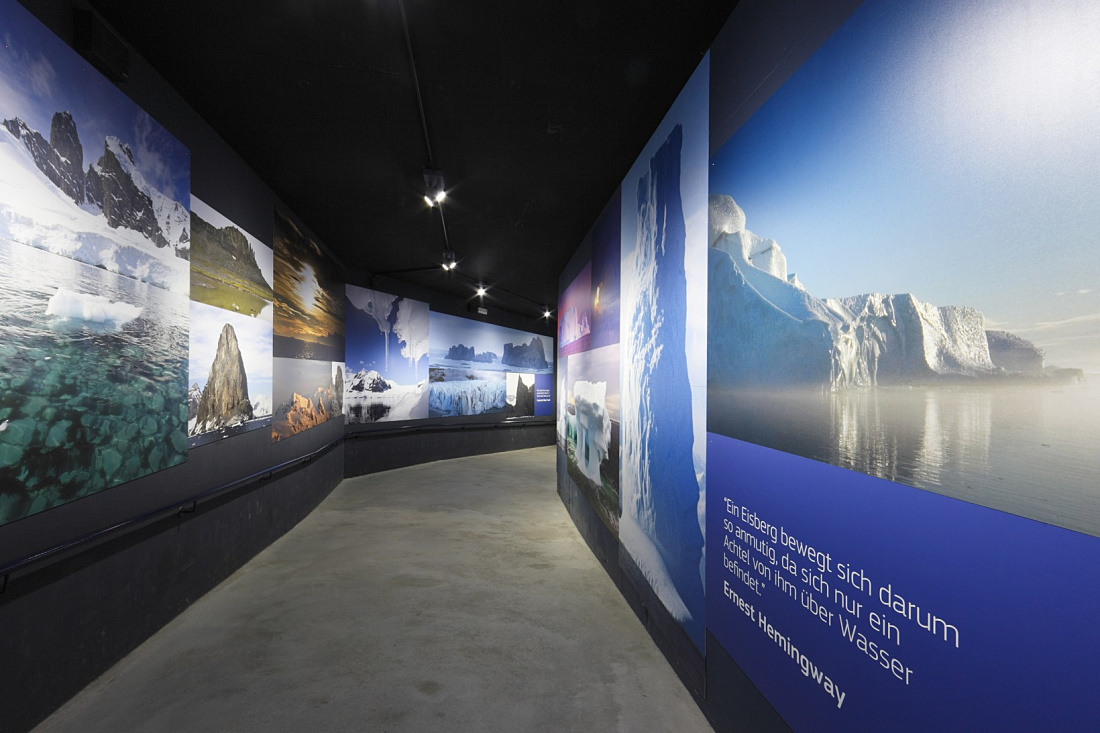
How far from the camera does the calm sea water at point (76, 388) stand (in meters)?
2.03

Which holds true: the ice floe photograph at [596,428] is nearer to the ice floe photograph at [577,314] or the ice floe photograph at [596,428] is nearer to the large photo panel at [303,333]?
the ice floe photograph at [577,314]

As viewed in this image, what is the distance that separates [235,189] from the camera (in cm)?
397

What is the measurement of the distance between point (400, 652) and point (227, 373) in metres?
2.72

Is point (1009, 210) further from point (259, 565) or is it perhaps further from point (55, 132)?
point (259, 565)

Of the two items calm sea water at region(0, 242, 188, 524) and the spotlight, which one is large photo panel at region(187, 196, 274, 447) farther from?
the spotlight

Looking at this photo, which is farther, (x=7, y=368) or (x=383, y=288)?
(x=383, y=288)

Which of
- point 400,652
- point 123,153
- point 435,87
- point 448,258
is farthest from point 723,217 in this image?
point 448,258

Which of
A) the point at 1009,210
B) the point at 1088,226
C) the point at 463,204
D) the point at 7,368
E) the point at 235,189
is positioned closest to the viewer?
the point at 1088,226

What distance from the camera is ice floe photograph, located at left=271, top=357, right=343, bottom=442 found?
16.1ft

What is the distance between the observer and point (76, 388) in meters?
2.33

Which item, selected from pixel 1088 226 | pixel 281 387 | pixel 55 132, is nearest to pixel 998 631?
pixel 1088 226

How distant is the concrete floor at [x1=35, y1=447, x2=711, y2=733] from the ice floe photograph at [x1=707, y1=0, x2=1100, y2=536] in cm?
192

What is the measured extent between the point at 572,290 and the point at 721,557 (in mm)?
4470

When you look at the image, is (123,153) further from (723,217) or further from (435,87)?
(723,217)
